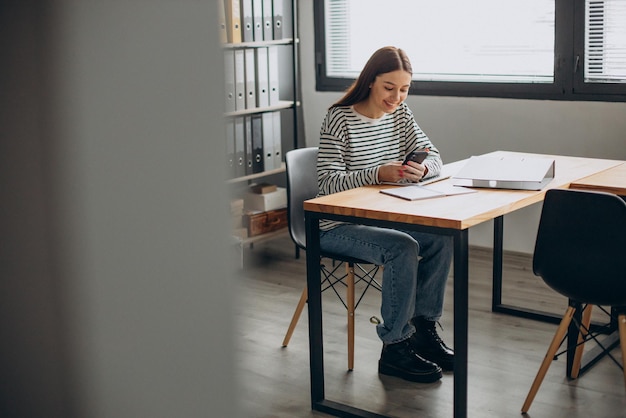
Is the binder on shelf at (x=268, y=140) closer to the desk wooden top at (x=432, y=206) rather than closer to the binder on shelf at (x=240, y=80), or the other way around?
the binder on shelf at (x=240, y=80)

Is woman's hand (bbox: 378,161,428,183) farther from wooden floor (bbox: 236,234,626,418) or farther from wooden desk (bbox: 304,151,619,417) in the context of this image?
wooden floor (bbox: 236,234,626,418)

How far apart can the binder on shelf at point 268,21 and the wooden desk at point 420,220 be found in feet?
5.97

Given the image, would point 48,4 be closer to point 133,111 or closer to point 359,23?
point 133,111

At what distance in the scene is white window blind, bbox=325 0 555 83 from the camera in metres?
4.20

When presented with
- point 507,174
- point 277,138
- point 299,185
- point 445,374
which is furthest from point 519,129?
point 445,374

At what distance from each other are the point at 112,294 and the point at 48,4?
0.15 m

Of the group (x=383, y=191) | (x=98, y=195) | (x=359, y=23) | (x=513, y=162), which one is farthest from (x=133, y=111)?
(x=359, y=23)

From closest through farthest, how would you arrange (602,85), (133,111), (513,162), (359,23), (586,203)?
(133,111) < (586,203) < (513,162) < (602,85) < (359,23)

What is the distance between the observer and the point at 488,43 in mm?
4359

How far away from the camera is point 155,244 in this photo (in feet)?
1.36

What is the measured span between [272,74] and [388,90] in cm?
162

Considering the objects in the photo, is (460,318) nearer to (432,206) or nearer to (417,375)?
(432,206)

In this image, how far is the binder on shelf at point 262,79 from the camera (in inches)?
166

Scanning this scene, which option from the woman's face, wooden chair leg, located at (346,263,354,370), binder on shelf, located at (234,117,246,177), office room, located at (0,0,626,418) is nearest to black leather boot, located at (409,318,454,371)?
wooden chair leg, located at (346,263,354,370)
